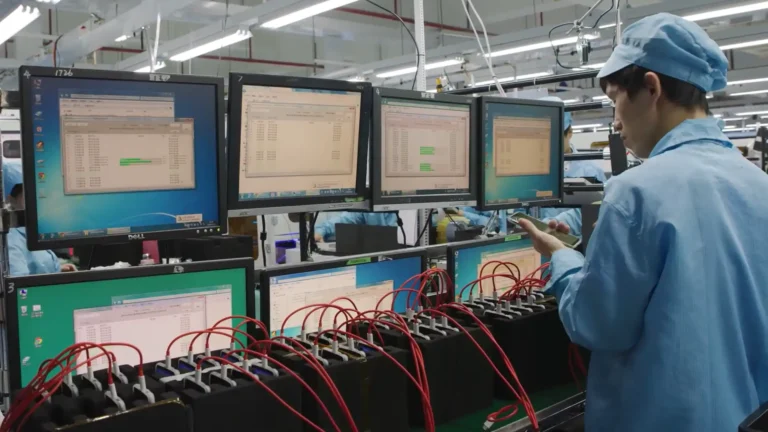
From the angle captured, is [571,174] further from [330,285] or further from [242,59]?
[242,59]

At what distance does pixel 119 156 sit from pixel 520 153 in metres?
1.26

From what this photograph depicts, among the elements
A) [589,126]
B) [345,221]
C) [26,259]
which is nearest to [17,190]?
[26,259]

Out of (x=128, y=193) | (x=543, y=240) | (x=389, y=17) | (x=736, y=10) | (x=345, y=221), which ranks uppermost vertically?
(x=389, y=17)

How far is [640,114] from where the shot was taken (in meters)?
1.38

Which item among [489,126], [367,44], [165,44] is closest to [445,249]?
[489,126]

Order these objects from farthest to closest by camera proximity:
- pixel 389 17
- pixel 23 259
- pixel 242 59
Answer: pixel 242 59 < pixel 389 17 < pixel 23 259

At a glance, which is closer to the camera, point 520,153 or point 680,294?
point 680,294

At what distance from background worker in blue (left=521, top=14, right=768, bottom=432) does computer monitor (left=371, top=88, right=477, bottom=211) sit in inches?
24.2

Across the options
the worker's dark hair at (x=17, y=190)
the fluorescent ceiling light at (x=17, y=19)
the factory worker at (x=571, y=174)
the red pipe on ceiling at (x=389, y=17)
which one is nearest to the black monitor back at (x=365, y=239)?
the factory worker at (x=571, y=174)

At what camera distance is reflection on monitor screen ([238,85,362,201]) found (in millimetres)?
1507

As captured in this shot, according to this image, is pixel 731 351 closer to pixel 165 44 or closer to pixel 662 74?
pixel 662 74

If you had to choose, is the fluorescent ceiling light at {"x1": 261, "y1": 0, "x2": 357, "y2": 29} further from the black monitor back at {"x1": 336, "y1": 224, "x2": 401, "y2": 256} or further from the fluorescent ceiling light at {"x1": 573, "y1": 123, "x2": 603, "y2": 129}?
the fluorescent ceiling light at {"x1": 573, "y1": 123, "x2": 603, "y2": 129}

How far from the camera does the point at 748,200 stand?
1267mm

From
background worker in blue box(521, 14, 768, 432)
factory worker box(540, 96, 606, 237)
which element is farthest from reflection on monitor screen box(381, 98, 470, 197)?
factory worker box(540, 96, 606, 237)
